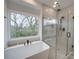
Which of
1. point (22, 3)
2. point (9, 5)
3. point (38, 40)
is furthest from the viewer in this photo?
point (38, 40)

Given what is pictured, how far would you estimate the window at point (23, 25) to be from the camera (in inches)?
108

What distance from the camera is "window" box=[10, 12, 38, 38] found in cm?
273

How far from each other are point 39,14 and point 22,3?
1.06 metres

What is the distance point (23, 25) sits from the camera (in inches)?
120

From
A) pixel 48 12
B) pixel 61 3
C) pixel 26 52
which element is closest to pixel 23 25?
pixel 26 52

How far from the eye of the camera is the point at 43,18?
12.5 feet

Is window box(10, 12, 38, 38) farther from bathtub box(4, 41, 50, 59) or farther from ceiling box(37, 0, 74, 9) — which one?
ceiling box(37, 0, 74, 9)

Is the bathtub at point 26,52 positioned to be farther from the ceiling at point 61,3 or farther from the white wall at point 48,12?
the ceiling at point 61,3

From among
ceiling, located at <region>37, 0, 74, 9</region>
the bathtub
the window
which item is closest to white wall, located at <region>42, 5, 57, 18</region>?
ceiling, located at <region>37, 0, 74, 9</region>

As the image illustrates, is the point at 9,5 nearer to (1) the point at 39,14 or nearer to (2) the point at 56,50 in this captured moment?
(1) the point at 39,14

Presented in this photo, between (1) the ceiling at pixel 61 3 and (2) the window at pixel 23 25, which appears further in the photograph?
(1) the ceiling at pixel 61 3

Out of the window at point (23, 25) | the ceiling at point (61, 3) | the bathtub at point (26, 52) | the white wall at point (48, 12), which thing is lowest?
the bathtub at point (26, 52)

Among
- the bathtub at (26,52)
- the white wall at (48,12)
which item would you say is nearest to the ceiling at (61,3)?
the white wall at (48,12)
